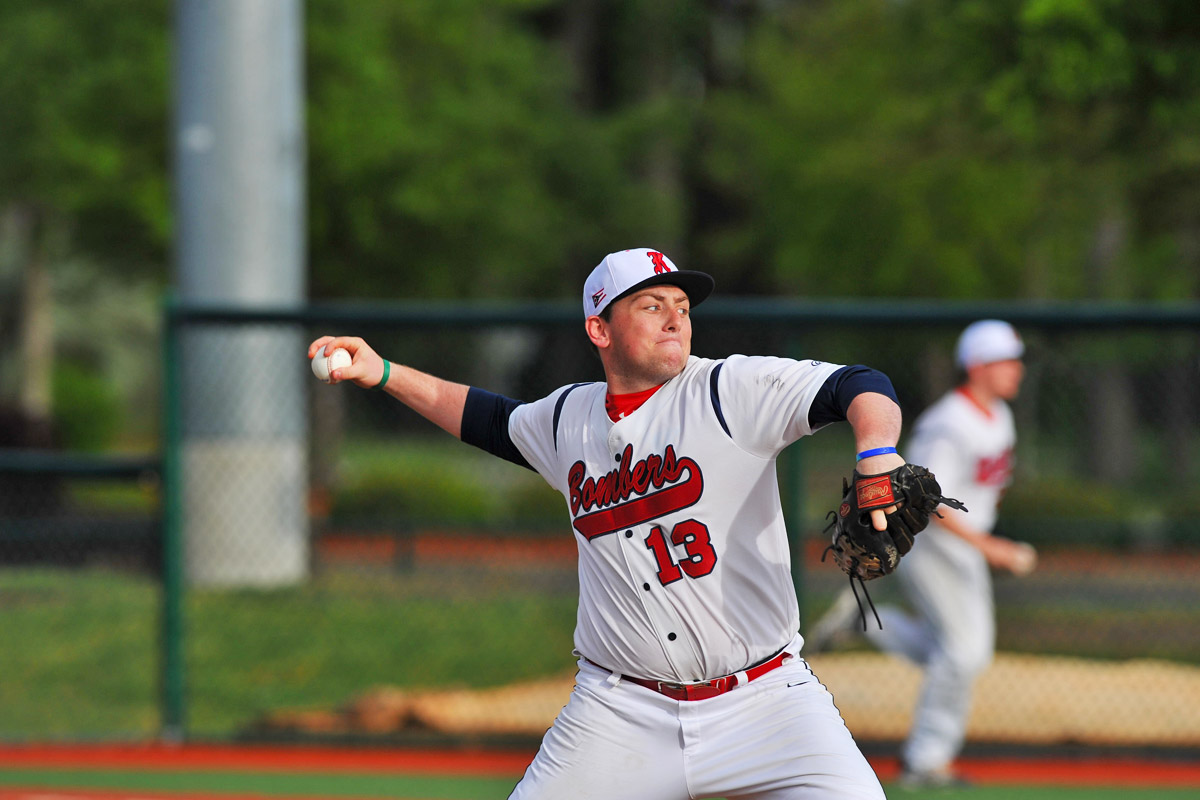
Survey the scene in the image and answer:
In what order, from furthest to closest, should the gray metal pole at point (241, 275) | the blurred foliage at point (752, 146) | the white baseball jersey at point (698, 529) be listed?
1. the blurred foliage at point (752, 146)
2. the gray metal pole at point (241, 275)
3. the white baseball jersey at point (698, 529)

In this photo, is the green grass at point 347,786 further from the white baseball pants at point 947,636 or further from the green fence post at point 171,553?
the green fence post at point 171,553

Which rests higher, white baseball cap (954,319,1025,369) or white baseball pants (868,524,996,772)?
white baseball cap (954,319,1025,369)

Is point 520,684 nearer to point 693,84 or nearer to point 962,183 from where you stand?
point 962,183

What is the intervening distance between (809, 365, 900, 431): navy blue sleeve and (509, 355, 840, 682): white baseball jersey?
0.38 ft

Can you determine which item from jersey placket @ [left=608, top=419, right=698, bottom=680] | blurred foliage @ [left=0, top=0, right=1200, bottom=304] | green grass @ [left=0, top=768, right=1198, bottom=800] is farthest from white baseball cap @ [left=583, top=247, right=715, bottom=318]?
blurred foliage @ [left=0, top=0, right=1200, bottom=304]

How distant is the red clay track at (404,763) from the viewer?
6.87 m

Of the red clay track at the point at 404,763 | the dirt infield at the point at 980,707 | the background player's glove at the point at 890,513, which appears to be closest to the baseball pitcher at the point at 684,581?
the background player's glove at the point at 890,513

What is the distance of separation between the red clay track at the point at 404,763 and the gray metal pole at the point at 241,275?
5.92 ft

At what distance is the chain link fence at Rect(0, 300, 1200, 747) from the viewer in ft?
24.3

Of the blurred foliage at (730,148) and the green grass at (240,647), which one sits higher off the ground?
the blurred foliage at (730,148)

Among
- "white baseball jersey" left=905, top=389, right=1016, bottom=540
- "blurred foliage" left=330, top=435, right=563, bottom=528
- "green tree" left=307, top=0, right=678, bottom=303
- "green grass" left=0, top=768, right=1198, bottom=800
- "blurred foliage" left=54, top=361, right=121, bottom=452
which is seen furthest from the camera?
"blurred foliage" left=54, top=361, right=121, bottom=452

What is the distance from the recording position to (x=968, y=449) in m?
6.35

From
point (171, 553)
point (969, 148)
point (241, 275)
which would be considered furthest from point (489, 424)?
point (969, 148)

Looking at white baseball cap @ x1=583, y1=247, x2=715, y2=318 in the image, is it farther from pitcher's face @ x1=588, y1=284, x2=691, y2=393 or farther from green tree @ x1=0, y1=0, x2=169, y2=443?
green tree @ x1=0, y1=0, x2=169, y2=443
